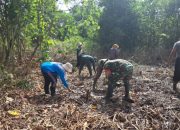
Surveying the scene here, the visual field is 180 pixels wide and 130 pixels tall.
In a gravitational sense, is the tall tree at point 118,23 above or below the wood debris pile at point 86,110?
above

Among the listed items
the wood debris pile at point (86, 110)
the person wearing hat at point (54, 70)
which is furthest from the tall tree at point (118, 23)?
the person wearing hat at point (54, 70)

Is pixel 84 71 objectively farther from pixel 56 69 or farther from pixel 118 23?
pixel 118 23

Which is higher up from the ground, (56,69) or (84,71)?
(56,69)

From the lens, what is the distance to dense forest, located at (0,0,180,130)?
281 inches

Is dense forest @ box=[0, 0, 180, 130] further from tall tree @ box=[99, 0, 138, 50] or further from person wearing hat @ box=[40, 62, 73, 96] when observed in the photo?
person wearing hat @ box=[40, 62, 73, 96]

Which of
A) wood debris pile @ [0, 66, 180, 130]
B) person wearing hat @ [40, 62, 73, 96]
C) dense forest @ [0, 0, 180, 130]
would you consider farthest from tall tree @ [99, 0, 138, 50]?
person wearing hat @ [40, 62, 73, 96]

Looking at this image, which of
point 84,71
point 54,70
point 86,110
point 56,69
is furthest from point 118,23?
point 86,110

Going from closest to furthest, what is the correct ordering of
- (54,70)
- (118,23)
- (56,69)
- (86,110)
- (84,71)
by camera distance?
1. (86,110)
2. (56,69)
3. (54,70)
4. (84,71)
5. (118,23)

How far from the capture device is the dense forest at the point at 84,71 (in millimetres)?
7148

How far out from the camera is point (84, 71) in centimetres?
1691

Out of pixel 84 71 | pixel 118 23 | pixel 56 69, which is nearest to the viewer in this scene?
pixel 56 69

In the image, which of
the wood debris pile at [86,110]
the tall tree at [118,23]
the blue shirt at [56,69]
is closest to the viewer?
the wood debris pile at [86,110]

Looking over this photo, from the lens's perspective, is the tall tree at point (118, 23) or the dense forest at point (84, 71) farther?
the tall tree at point (118, 23)

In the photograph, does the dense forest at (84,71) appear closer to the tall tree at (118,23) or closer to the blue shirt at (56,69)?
the tall tree at (118,23)
